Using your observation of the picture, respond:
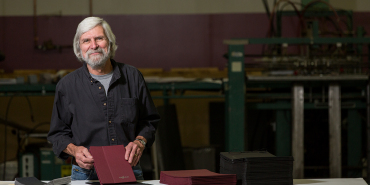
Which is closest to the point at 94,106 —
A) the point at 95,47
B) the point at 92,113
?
the point at 92,113

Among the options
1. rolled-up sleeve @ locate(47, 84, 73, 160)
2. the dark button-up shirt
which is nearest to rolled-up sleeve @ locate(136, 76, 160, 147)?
the dark button-up shirt

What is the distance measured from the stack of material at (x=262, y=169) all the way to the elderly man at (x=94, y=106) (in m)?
0.46

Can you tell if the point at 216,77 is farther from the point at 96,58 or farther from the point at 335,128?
the point at 96,58

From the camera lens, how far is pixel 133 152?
4.93 ft

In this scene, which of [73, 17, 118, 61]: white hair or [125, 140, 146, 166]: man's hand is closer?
[125, 140, 146, 166]: man's hand

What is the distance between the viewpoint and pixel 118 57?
542cm

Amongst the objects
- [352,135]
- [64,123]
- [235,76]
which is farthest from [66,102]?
[352,135]

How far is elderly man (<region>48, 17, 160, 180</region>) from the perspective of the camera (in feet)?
5.42

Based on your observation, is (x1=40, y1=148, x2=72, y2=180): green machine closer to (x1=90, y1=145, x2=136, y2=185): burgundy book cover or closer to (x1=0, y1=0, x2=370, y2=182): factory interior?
(x1=0, y1=0, x2=370, y2=182): factory interior

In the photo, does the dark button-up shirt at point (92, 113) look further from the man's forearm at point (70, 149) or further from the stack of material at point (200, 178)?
the stack of material at point (200, 178)

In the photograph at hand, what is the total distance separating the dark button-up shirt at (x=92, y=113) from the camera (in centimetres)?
165

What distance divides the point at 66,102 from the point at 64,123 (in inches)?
4.0

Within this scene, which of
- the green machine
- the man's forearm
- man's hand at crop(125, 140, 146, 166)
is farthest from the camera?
the green machine

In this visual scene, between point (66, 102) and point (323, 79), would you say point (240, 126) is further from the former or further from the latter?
point (66, 102)
